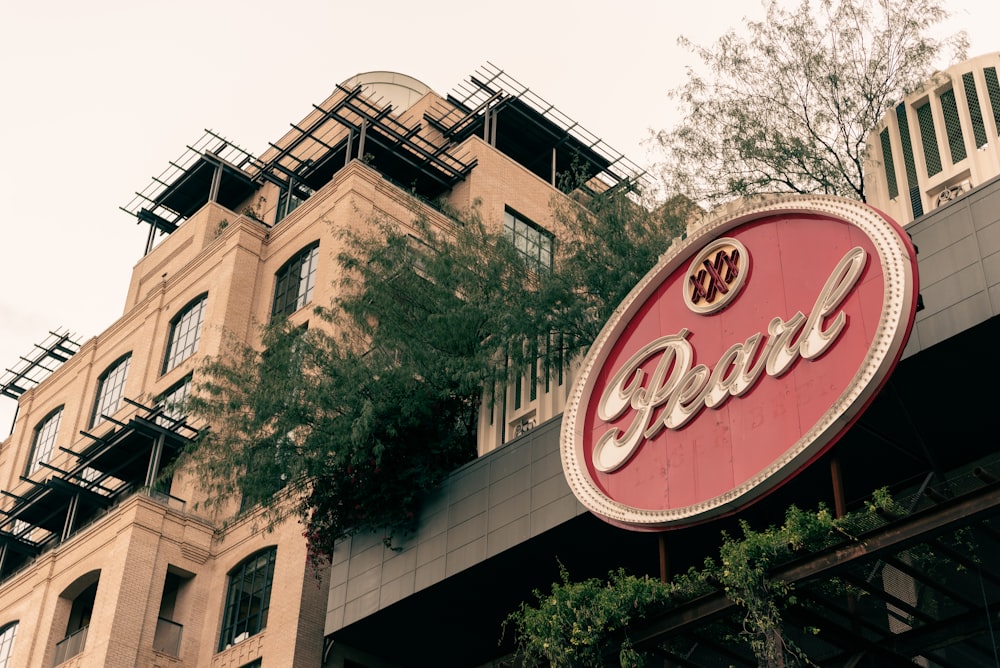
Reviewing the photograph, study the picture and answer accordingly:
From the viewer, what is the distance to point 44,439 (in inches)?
2191

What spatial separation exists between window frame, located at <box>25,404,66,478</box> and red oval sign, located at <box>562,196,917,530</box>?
33.8 metres

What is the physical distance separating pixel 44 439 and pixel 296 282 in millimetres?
15364

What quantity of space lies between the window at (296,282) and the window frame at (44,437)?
12751mm

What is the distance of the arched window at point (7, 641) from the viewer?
1650 inches

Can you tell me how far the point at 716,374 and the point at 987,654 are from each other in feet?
19.8

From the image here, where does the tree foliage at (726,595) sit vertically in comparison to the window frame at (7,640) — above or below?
below

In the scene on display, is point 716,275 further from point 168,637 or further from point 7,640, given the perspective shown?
point 7,640

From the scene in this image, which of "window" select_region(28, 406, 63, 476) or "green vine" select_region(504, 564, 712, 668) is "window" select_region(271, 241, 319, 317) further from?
"green vine" select_region(504, 564, 712, 668)

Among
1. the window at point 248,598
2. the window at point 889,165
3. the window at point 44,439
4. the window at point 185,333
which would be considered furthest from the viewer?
the window at point 44,439

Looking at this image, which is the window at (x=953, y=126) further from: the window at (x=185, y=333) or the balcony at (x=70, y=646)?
the window at (x=185, y=333)

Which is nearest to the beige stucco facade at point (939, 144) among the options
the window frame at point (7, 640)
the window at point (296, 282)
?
the window at point (296, 282)

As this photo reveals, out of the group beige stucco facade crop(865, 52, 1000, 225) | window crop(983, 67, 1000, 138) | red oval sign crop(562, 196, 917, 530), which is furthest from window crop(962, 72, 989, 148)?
red oval sign crop(562, 196, 917, 530)

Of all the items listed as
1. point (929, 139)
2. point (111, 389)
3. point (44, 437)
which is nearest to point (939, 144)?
point (929, 139)

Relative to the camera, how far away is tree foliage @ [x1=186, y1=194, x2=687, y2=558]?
3130 centimetres
